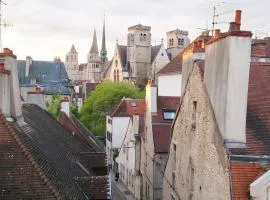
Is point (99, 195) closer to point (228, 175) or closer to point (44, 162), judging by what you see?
point (44, 162)

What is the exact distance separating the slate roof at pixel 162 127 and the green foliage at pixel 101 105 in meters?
28.7

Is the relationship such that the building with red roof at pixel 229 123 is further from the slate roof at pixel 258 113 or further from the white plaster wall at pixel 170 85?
the white plaster wall at pixel 170 85

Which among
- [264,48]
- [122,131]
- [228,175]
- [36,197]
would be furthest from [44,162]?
[122,131]

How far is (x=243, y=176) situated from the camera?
10422 mm

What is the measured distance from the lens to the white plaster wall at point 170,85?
37156 millimetres

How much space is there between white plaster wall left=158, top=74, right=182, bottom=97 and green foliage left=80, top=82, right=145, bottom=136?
17.9 meters

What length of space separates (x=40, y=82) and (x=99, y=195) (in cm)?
7142

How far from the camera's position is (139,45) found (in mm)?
97312

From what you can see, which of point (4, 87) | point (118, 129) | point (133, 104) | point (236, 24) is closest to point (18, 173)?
point (4, 87)

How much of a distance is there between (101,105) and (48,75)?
27.8 metres

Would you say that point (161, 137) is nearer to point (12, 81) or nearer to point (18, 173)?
point (12, 81)

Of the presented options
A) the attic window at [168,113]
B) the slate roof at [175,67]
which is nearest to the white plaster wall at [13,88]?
the attic window at [168,113]

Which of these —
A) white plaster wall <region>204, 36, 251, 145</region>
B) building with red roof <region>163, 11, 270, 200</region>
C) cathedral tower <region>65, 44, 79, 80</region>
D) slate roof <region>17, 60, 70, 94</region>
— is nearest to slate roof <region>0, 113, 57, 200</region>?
building with red roof <region>163, 11, 270, 200</region>

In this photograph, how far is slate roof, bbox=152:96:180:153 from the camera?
25984 millimetres
